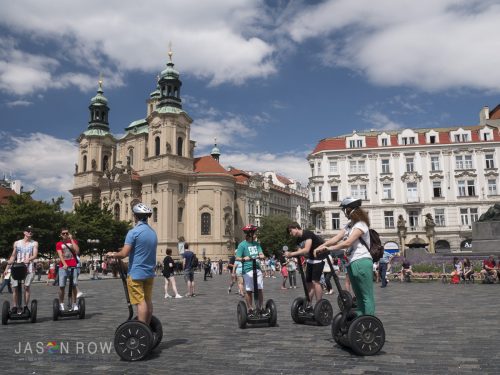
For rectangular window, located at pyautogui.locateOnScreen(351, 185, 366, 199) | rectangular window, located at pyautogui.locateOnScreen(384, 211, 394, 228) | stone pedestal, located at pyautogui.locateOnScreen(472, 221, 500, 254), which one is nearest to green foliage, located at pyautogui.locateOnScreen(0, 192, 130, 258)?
rectangular window, located at pyautogui.locateOnScreen(351, 185, 366, 199)

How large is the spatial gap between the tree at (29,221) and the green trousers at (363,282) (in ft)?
129

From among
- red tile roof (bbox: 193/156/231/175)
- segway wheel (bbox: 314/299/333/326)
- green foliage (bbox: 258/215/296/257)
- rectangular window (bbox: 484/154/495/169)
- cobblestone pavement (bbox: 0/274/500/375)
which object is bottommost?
cobblestone pavement (bbox: 0/274/500/375)

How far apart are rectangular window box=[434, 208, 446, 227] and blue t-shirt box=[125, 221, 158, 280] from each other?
5045cm

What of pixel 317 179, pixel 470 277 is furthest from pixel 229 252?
pixel 470 277

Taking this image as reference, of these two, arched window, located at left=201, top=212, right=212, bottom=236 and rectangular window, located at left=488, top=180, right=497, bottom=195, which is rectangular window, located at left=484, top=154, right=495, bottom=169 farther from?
arched window, located at left=201, top=212, right=212, bottom=236

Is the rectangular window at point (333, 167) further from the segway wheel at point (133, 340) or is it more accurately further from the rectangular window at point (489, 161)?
the segway wheel at point (133, 340)

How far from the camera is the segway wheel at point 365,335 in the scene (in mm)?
5957

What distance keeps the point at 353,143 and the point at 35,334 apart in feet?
165

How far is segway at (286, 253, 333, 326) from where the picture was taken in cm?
863

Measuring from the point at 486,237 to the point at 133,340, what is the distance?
914 inches

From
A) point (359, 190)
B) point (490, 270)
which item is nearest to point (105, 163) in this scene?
point (359, 190)

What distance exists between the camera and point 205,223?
6669 cm

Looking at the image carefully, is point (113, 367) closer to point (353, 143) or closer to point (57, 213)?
point (57, 213)

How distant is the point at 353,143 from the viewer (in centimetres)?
5481
